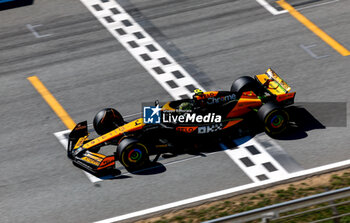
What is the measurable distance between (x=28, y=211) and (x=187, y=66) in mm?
7947

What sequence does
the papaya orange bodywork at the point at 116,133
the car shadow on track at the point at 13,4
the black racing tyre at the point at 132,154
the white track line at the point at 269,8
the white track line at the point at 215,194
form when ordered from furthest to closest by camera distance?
the car shadow on track at the point at 13,4, the white track line at the point at 269,8, the papaya orange bodywork at the point at 116,133, the black racing tyre at the point at 132,154, the white track line at the point at 215,194

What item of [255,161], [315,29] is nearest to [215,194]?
[255,161]

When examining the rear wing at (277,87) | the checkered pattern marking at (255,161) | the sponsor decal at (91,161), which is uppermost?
the rear wing at (277,87)

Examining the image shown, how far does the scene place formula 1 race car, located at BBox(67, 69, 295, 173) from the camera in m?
15.3

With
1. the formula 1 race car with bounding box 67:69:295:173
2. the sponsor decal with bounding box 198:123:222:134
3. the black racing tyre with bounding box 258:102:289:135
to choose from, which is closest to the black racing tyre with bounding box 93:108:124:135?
the formula 1 race car with bounding box 67:69:295:173

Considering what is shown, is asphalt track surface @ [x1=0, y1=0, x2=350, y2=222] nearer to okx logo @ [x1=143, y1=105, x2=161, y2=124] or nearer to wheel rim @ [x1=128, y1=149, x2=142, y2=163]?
wheel rim @ [x1=128, y1=149, x2=142, y2=163]

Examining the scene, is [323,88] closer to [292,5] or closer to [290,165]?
[290,165]

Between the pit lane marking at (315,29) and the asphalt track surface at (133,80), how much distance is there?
0.67 ft

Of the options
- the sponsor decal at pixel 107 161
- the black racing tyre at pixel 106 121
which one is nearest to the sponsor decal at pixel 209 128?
the black racing tyre at pixel 106 121

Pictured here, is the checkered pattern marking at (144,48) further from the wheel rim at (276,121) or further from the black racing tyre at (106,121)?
the wheel rim at (276,121)

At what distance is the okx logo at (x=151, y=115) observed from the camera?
15.7 metres

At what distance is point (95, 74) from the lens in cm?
2006

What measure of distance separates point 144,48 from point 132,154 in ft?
22.4

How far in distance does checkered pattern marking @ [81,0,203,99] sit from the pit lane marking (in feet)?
16.6
